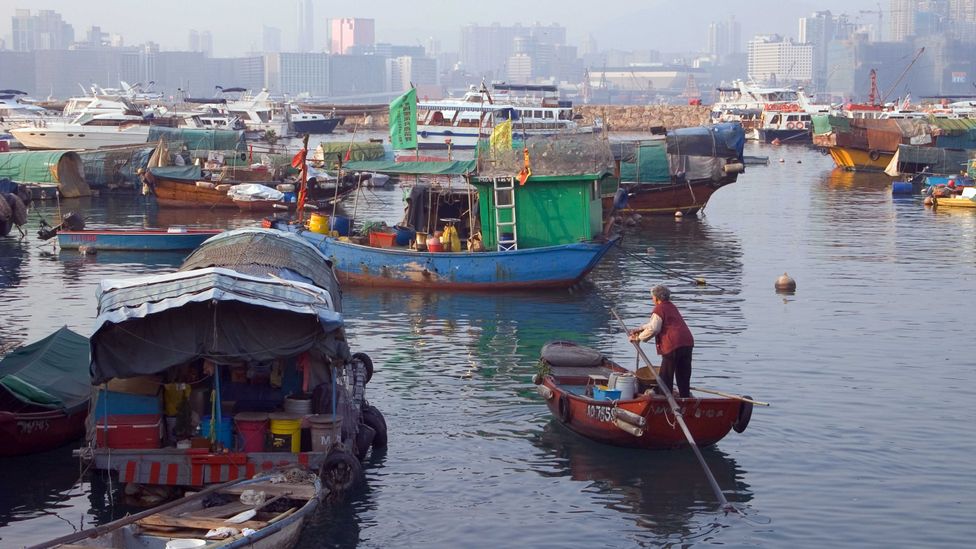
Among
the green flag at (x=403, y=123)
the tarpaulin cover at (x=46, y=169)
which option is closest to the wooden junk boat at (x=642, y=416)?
the green flag at (x=403, y=123)

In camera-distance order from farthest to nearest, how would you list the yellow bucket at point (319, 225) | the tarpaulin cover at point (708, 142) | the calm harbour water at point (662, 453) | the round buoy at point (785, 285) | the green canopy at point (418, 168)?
the tarpaulin cover at point (708, 142), the yellow bucket at point (319, 225), the round buoy at point (785, 285), the green canopy at point (418, 168), the calm harbour water at point (662, 453)

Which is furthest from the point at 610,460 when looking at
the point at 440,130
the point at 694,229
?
the point at 440,130

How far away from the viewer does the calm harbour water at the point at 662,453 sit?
1427 cm

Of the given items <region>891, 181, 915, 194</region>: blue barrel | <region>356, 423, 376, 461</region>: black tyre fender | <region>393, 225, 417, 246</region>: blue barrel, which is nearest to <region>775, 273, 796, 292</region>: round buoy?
<region>393, 225, 417, 246</region>: blue barrel

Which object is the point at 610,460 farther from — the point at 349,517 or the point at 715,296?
the point at 715,296

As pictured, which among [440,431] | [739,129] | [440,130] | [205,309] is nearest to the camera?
[205,309]

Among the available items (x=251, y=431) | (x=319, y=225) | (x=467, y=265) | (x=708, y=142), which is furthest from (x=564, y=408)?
(x=708, y=142)

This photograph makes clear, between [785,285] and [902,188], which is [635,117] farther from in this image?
[785,285]

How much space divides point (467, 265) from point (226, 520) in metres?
15.9

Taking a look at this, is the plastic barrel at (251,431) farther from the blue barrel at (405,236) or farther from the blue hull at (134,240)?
the blue hull at (134,240)

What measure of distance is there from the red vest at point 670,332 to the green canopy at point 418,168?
12786mm

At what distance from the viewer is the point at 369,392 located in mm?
19625

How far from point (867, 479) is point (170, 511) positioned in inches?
337

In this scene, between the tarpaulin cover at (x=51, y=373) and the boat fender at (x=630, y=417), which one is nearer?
the boat fender at (x=630, y=417)
